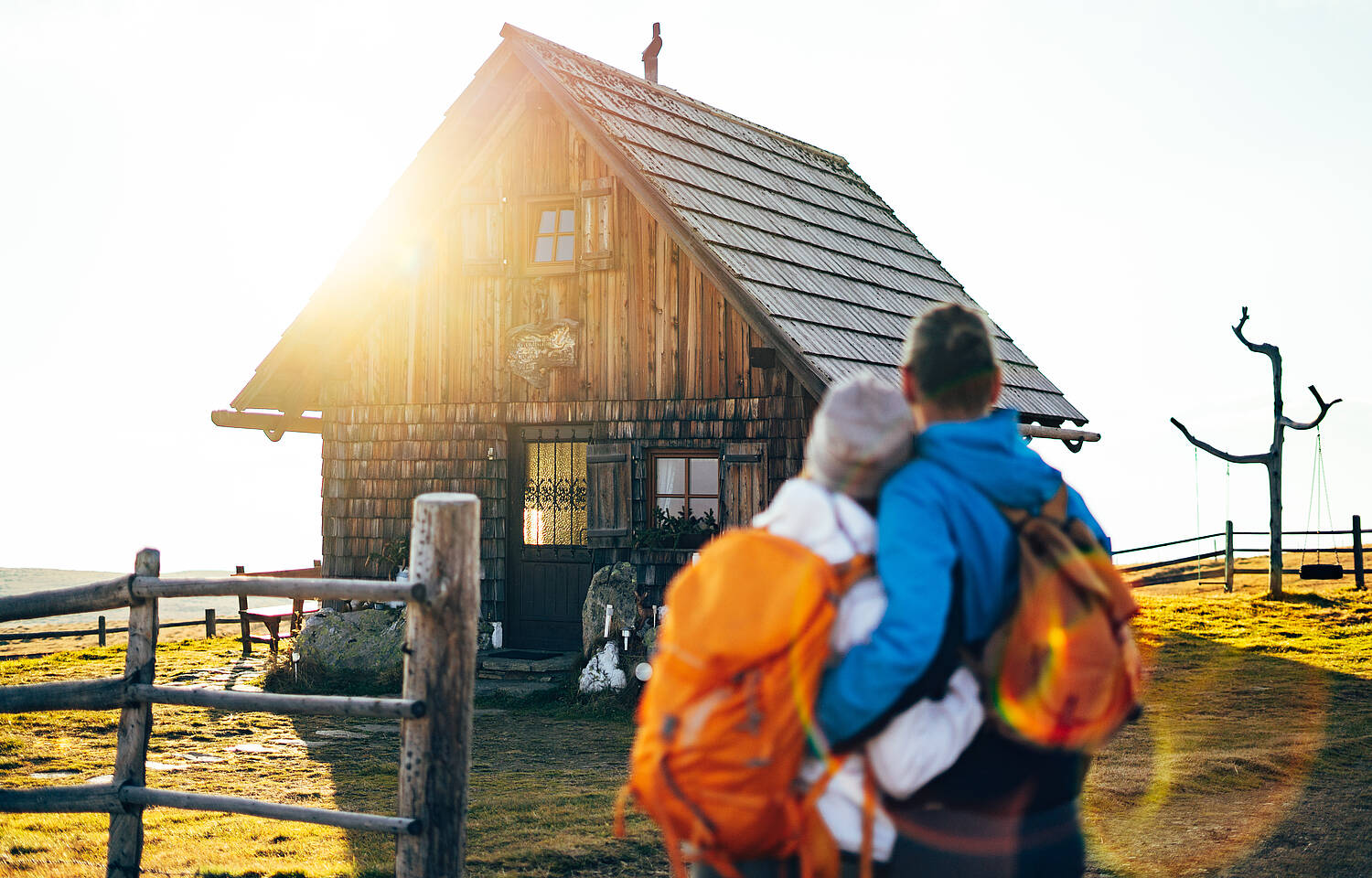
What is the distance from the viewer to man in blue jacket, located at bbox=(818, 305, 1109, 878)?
7.57 feet

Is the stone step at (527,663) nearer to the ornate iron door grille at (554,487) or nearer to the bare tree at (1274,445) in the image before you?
the ornate iron door grille at (554,487)

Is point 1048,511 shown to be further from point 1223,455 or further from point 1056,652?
point 1223,455

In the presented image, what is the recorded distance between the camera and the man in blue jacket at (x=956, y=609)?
7.57 ft

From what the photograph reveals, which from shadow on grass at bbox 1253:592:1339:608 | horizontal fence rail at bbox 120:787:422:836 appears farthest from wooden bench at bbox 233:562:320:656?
shadow on grass at bbox 1253:592:1339:608

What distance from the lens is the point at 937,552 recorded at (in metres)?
2.32

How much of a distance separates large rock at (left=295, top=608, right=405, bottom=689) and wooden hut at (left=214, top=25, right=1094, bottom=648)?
142cm

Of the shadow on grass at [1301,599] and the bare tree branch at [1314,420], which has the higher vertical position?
the bare tree branch at [1314,420]

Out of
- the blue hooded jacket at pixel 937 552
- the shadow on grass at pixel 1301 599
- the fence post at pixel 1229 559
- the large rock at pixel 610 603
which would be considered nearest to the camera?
the blue hooded jacket at pixel 937 552

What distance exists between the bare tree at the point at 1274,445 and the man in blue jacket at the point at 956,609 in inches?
749

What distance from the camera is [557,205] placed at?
1302 cm

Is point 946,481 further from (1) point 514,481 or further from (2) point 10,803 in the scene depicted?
(1) point 514,481

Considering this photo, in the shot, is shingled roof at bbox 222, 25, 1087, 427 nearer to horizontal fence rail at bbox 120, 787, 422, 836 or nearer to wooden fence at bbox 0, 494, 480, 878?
wooden fence at bbox 0, 494, 480, 878

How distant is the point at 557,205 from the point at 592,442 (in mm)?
2788

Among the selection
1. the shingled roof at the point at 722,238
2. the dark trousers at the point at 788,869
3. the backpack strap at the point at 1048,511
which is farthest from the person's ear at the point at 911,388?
the shingled roof at the point at 722,238
